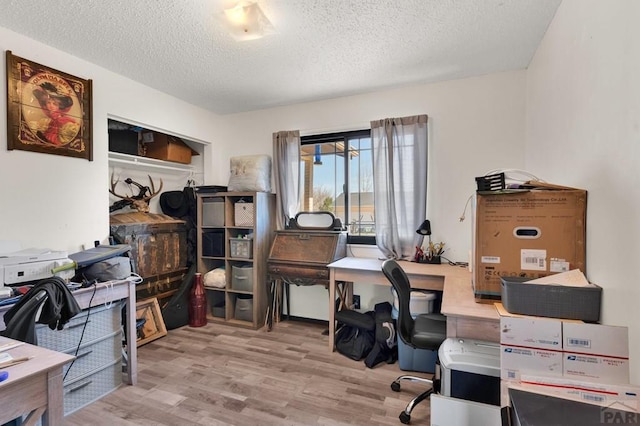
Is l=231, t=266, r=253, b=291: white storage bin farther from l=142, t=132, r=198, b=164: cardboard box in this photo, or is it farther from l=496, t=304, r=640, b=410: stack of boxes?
l=496, t=304, r=640, b=410: stack of boxes

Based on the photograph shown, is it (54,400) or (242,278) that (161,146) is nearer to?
(242,278)

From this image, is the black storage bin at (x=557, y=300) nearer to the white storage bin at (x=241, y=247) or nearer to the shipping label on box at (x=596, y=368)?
the shipping label on box at (x=596, y=368)

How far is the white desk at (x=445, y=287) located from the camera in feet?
4.97

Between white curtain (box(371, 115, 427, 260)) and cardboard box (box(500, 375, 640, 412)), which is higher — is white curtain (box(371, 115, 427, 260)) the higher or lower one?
the higher one

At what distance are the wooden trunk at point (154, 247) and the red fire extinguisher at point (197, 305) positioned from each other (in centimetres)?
19

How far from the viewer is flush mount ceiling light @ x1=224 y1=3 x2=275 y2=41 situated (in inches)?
72.0

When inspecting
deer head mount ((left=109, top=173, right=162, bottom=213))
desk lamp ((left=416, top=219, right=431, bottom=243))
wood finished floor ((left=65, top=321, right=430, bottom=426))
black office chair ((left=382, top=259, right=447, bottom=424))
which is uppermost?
deer head mount ((left=109, top=173, right=162, bottom=213))

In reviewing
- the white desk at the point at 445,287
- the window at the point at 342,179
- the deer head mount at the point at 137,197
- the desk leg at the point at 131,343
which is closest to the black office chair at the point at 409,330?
the white desk at the point at 445,287

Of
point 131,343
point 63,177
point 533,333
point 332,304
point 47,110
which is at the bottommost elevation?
point 131,343

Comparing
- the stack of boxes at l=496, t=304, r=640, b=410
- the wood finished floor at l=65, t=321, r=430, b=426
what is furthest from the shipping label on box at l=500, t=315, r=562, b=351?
the wood finished floor at l=65, t=321, r=430, b=426

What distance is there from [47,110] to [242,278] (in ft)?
7.39

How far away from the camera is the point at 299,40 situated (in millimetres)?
2260

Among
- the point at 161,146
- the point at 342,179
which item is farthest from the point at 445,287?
the point at 161,146

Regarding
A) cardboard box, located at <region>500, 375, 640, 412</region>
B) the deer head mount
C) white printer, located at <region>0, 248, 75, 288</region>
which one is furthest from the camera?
the deer head mount
